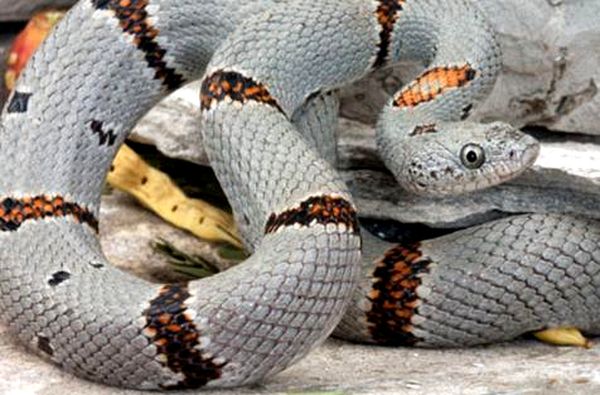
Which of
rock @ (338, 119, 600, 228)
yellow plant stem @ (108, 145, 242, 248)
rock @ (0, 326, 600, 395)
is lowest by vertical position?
rock @ (0, 326, 600, 395)

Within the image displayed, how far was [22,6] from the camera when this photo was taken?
620cm

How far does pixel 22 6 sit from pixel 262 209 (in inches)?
94.7

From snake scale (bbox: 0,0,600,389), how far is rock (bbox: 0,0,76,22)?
1384 millimetres

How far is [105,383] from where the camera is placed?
13.6 feet

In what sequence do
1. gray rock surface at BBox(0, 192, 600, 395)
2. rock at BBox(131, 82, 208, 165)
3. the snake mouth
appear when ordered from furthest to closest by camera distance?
rock at BBox(131, 82, 208, 165), the snake mouth, gray rock surface at BBox(0, 192, 600, 395)

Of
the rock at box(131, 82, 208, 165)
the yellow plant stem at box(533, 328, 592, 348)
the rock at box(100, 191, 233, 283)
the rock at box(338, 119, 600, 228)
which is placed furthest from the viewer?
the rock at box(131, 82, 208, 165)

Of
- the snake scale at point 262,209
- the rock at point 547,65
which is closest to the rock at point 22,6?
the snake scale at point 262,209

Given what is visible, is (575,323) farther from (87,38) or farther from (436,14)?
(87,38)

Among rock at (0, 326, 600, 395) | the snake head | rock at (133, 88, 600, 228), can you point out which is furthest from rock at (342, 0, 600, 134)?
rock at (0, 326, 600, 395)

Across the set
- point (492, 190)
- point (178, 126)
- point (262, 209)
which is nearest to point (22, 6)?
point (178, 126)

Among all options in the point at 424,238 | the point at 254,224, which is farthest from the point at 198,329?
the point at 424,238

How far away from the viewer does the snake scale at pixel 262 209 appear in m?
4.05

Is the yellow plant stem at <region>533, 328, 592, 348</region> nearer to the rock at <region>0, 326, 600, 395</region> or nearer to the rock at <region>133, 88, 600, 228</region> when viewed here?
the rock at <region>0, 326, 600, 395</region>

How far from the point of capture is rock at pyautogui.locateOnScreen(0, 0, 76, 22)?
243 inches
